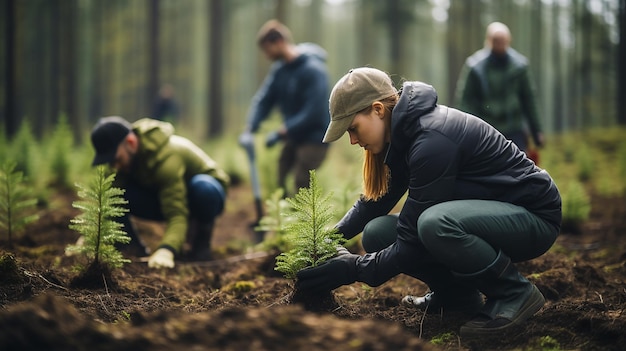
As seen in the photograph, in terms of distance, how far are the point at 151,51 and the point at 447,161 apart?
2150 cm

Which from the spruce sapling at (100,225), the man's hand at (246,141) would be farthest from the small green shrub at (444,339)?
the man's hand at (246,141)

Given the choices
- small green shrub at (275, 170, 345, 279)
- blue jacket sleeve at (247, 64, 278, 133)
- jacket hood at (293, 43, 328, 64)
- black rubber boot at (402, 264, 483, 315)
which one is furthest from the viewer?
blue jacket sleeve at (247, 64, 278, 133)

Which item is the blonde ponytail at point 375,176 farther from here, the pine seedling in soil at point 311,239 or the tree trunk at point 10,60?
the tree trunk at point 10,60

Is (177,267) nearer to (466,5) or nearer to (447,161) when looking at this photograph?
(447,161)

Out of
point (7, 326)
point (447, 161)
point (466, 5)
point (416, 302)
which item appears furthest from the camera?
point (466, 5)

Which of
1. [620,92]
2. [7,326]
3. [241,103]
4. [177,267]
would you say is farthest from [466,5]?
[241,103]

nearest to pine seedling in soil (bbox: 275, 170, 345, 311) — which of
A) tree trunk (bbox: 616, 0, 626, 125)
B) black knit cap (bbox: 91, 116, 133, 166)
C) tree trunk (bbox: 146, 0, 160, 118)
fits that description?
black knit cap (bbox: 91, 116, 133, 166)

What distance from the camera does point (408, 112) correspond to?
3225 mm

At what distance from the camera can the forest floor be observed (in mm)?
2379

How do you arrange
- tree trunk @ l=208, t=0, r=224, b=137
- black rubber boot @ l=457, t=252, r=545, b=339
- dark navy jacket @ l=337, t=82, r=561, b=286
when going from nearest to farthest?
dark navy jacket @ l=337, t=82, r=561, b=286
black rubber boot @ l=457, t=252, r=545, b=339
tree trunk @ l=208, t=0, r=224, b=137

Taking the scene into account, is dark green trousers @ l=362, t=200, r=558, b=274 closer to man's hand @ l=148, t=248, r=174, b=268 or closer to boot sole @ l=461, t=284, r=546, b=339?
boot sole @ l=461, t=284, r=546, b=339

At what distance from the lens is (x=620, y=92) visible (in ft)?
85.1

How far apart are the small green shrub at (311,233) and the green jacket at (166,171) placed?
6.59 ft

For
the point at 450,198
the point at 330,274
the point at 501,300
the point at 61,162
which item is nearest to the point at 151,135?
the point at 330,274
